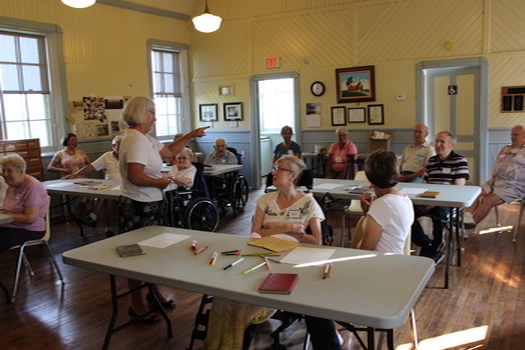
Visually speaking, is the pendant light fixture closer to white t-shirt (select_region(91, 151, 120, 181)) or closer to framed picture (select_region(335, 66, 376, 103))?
white t-shirt (select_region(91, 151, 120, 181))

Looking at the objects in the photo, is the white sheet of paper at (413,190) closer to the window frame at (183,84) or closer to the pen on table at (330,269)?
the pen on table at (330,269)

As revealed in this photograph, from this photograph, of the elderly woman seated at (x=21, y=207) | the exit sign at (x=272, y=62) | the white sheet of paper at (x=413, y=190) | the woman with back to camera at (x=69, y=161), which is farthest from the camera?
the exit sign at (x=272, y=62)

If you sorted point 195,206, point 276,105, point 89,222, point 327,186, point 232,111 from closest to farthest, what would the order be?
point 327,186, point 195,206, point 89,222, point 232,111, point 276,105

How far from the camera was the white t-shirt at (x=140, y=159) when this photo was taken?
289cm

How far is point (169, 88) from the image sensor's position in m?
9.23

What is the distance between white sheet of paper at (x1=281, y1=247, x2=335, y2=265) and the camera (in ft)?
7.12

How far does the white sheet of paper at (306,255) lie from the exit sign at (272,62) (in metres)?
6.55

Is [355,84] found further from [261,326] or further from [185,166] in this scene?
[261,326]

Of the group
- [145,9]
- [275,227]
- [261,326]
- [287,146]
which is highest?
[145,9]

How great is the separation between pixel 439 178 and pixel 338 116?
3.54 meters

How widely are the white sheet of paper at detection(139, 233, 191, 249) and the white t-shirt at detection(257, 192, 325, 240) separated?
625 mm

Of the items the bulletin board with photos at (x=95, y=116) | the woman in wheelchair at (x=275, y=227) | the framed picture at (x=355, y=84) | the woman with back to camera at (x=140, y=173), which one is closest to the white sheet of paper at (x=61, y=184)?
the bulletin board with photos at (x=95, y=116)

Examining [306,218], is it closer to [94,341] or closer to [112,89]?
[94,341]

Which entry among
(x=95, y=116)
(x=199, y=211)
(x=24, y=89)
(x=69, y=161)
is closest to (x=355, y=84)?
(x=199, y=211)
